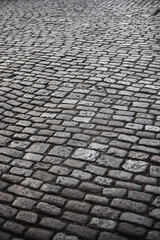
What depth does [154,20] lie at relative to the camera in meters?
10.1

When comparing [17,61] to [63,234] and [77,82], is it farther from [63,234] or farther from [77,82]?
[63,234]

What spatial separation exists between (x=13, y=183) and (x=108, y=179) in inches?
42.4

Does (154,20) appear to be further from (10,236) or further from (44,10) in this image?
(10,236)

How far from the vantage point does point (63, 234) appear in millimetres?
2898

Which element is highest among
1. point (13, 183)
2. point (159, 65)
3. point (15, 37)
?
point (15, 37)

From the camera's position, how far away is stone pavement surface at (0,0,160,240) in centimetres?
306

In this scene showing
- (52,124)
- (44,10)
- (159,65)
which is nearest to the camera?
(52,124)

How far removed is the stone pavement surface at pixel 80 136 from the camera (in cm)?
306

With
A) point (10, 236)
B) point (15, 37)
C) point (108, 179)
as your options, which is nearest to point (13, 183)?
point (10, 236)

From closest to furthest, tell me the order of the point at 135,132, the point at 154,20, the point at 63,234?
the point at 63,234, the point at 135,132, the point at 154,20

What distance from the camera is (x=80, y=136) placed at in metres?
4.38

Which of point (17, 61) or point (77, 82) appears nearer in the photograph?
point (77, 82)

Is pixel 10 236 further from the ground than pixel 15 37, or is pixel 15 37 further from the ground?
pixel 15 37

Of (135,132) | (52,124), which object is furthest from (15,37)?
(135,132)
